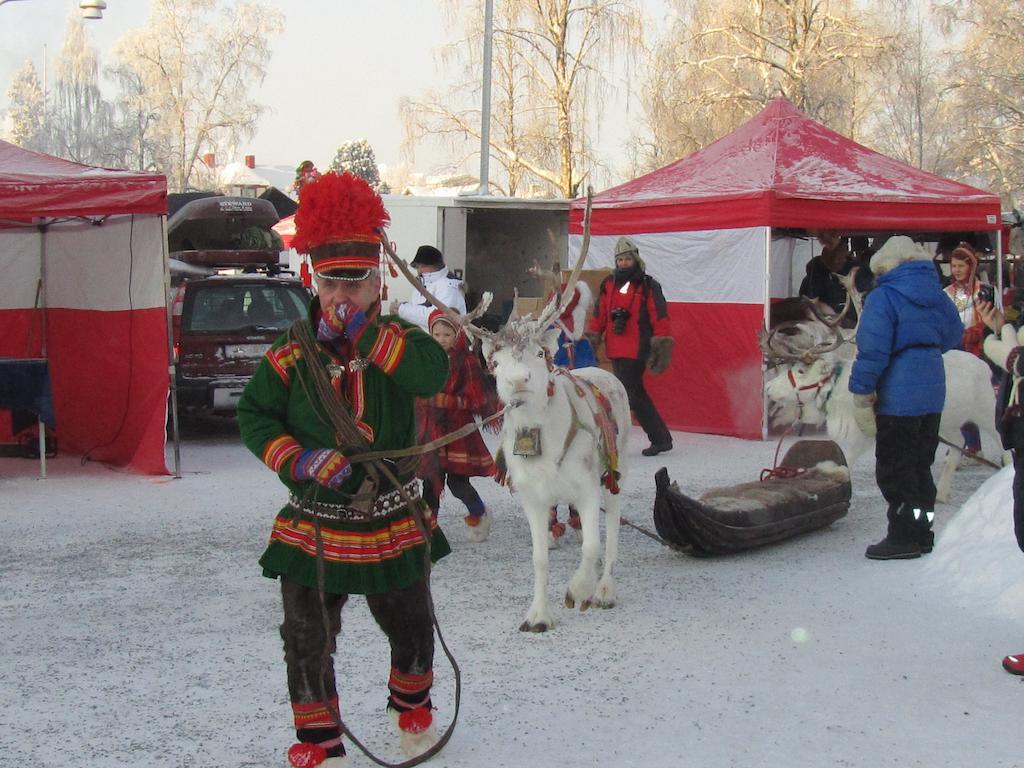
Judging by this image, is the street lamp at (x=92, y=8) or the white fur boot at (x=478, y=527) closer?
the white fur boot at (x=478, y=527)

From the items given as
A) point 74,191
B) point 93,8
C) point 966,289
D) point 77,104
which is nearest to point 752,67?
point 93,8

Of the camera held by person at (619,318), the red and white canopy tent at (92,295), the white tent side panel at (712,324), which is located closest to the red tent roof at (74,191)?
the red and white canopy tent at (92,295)

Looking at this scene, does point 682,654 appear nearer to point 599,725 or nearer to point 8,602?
point 599,725

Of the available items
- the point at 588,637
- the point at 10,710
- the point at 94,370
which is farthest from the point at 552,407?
the point at 94,370

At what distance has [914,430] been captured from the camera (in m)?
7.22

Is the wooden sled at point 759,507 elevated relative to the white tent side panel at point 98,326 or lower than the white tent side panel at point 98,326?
lower

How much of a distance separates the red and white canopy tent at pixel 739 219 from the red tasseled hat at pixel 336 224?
8654mm

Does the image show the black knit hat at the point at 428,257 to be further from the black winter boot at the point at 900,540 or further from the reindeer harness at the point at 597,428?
the black winter boot at the point at 900,540

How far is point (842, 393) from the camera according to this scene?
8.75m

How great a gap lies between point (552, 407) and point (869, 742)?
2310 millimetres

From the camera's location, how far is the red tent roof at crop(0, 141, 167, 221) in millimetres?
9312

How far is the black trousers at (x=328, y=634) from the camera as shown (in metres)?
3.98

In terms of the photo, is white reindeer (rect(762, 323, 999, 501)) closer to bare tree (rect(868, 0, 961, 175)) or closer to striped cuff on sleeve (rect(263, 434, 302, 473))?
striped cuff on sleeve (rect(263, 434, 302, 473))

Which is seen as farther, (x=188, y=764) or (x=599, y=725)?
(x=599, y=725)
